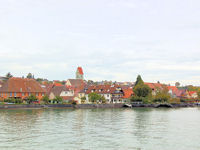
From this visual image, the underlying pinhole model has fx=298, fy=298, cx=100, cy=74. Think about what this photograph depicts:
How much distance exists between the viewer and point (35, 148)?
31891mm

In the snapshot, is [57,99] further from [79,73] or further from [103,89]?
[79,73]

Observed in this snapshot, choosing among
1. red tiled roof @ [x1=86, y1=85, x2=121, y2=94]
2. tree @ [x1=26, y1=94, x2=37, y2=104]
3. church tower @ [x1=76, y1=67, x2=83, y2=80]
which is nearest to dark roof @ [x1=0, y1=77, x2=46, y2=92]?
tree @ [x1=26, y1=94, x2=37, y2=104]

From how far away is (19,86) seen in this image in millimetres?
116125

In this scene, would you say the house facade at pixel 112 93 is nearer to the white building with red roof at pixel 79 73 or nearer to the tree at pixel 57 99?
the tree at pixel 57 99

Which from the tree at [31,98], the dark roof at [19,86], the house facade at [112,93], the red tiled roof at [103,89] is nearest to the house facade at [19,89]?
the dark roof at [19,86]

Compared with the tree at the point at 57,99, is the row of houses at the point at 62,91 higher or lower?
higher

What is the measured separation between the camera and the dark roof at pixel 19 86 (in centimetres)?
11344

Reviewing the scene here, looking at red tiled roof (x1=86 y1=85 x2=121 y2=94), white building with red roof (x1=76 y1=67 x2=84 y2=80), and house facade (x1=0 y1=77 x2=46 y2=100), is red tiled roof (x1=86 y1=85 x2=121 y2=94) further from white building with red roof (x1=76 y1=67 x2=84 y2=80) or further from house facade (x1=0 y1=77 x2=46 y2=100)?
white building with red roof (x1=76 y1=67 x2=84 y2=80)

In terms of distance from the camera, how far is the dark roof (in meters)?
113

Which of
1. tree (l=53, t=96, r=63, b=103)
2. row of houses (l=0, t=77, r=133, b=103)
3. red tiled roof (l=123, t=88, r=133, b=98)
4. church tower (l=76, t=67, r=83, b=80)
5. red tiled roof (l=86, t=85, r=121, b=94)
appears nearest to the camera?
row of houses (l=0, t=77, r=133, b=103)

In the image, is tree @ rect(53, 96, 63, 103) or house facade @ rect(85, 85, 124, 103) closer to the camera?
tree @ rect(53, 96, 63, 103)

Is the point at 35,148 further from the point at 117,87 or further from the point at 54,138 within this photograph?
the point at 117,87

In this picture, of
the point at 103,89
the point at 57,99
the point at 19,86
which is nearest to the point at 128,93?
the point at 103,89

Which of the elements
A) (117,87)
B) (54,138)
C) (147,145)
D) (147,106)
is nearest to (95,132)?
(54,138)
